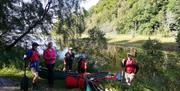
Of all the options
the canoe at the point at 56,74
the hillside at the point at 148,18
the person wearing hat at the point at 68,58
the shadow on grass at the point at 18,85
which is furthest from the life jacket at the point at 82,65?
the hillside at the point at 148,18

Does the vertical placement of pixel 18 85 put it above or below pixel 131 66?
below

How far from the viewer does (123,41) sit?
83.9 metres

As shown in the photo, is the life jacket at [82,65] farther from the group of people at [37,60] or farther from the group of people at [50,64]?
the group of people at [37,60]

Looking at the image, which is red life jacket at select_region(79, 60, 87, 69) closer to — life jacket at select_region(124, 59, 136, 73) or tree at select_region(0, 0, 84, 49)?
life jacket at select_region(124, 59, 136, 73)

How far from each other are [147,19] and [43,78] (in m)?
71.1

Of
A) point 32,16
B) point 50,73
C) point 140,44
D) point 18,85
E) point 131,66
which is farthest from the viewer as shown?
point 140,44

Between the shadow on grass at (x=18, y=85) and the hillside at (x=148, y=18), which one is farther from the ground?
the hillside at (x=148, y=18)

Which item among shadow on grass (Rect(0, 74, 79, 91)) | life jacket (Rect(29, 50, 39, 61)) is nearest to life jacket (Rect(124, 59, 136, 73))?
shadow on grass (Rect(0, 74, 79, 91))

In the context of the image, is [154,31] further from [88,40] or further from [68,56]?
[68,56]

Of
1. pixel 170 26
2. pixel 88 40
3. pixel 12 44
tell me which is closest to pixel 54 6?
pixel 12 44

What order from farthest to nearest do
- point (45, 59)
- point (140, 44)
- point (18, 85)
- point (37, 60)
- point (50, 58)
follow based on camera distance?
1. point (140, 44)
2. point (18, 85)
3. point (45, 59)
4. point (50, 58)
5. point (37, 60)

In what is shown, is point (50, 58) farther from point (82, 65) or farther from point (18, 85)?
point (18, 85)

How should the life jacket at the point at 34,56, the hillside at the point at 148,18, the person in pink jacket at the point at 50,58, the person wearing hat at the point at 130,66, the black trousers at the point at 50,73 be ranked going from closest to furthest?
the life jacket at the point at 34,56 → the person wearing hat at the point at 130,66 → the person in pink jacket at the point at 50,58 → the black trousers at the point at 50,73 → the hillside at the point at 148,18

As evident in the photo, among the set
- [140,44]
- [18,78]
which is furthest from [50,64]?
[140,44]
